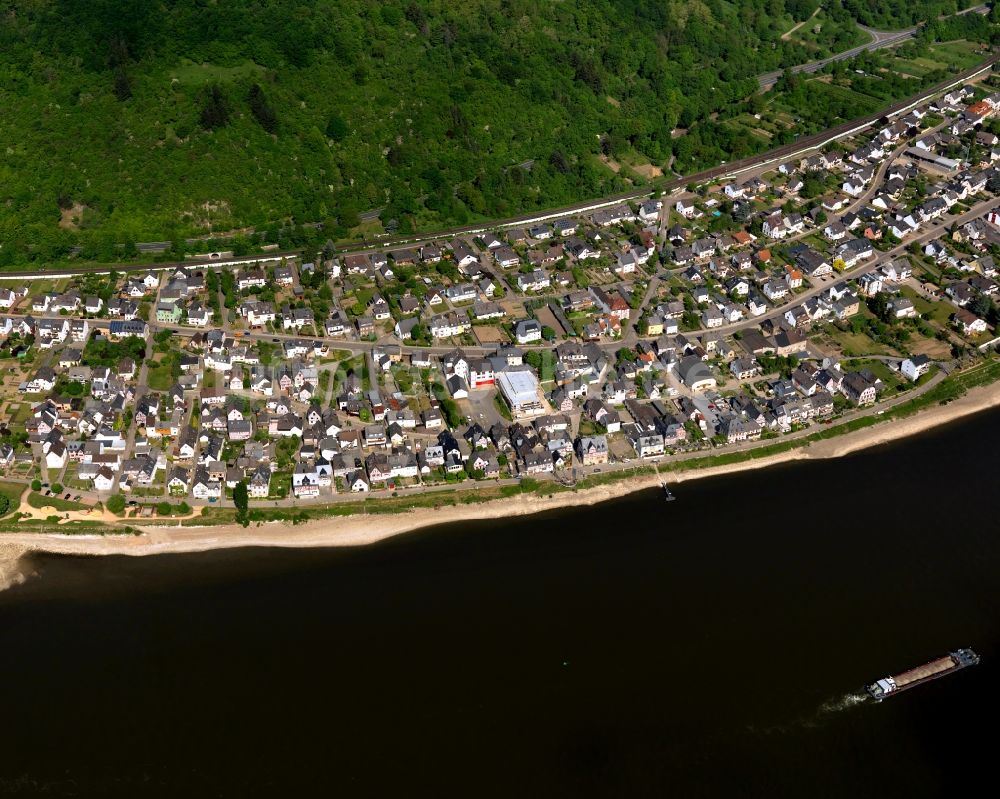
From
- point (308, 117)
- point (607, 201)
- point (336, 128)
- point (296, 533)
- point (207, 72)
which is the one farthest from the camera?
point (207, 72)

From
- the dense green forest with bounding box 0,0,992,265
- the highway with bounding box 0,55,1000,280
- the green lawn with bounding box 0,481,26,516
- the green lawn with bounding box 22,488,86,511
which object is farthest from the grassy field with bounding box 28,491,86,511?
the dense green forest with bounding box 0,0,992,265

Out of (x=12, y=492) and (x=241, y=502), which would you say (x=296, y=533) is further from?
(x=12, y=492)

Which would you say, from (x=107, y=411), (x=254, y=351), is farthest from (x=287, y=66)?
(x=107, y=411)

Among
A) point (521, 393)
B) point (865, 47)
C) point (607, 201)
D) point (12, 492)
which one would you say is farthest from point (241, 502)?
point (865, 47)

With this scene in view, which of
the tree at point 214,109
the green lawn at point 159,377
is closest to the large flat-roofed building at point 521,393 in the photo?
the green lawn at point 159,377

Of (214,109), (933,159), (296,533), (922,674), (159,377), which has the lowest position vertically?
(922,674)
